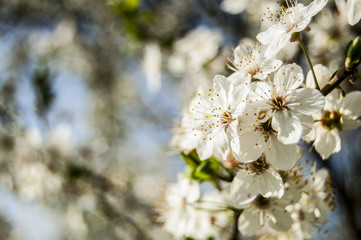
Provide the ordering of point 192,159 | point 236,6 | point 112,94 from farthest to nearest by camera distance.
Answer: point 112,94 < point 236,6 < point 192,159

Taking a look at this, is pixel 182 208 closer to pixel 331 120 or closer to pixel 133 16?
pixel 331 120

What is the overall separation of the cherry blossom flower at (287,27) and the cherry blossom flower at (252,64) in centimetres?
5

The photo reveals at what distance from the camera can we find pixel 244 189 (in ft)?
3.39

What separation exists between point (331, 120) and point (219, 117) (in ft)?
1.23

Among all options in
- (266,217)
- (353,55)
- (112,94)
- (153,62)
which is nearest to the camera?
(353,55)

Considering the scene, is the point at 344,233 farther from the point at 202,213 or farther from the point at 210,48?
the point at 210,48

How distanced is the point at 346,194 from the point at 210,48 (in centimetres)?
141

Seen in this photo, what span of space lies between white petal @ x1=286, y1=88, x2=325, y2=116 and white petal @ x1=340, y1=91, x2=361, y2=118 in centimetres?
24

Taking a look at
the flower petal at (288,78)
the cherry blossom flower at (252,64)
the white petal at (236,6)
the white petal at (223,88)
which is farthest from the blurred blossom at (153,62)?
the flower petal at (288,78)

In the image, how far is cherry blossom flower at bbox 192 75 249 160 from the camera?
0.98 meters

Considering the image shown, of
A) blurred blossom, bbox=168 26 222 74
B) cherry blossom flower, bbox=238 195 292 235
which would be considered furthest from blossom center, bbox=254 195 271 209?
blurred blossom, bbox=168 26 222 74

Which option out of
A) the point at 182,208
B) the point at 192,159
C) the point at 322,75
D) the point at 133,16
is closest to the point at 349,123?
the point at 322,75

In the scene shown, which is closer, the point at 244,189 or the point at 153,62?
the point at 244,189

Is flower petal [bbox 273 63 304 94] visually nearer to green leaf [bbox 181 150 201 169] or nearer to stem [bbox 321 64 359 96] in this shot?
stem [bbox 321 64 359 96]
